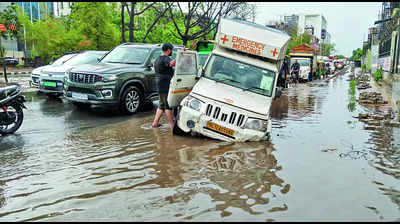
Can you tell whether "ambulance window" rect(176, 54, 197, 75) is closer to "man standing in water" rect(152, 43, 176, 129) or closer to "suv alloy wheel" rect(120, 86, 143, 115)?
"man standing in water" rect(152, 43, 176, 129)

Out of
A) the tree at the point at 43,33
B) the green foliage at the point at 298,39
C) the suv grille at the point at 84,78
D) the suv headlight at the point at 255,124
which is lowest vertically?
the suv headlight at the point at 255,124

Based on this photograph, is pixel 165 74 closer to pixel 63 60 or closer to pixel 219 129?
pixel 219 129

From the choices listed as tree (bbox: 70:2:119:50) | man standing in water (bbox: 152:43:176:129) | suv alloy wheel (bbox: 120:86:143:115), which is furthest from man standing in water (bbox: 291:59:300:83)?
man standing in water (bbox: 152:43:176:129)

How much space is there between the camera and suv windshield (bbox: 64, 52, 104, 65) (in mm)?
12484

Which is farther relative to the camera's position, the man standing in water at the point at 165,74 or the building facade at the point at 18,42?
the building facade at the point at 18,42

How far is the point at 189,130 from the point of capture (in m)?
6.74

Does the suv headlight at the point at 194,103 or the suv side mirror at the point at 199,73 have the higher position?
the suv side mirror at the point at 199,73

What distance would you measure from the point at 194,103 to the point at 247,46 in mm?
1927

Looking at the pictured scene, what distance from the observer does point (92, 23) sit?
69.7 ft

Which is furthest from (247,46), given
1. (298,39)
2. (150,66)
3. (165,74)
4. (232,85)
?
(298,39)

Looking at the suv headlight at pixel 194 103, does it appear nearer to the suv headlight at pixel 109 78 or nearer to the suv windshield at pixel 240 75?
→ the suv windshield at pixel 240 75

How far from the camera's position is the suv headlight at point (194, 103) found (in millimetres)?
6668

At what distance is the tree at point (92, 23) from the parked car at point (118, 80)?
11.8 metres

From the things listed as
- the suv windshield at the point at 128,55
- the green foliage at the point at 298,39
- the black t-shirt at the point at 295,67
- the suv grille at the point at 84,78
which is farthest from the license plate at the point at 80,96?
the green foliage at the point at 298,39
